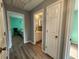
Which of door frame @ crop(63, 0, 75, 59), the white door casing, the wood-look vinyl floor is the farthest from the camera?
the wood-look vinyl floor

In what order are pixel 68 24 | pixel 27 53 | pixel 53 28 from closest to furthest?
pixel 68 24 → pixel 53 28 → pixel 27 53

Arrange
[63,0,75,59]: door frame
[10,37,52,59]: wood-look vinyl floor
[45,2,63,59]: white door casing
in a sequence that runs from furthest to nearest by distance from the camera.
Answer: [10,37,52,59]: wood-look vinyl floor < [45,2,63,59]: white door casing < [63,0,75,59]: door frame

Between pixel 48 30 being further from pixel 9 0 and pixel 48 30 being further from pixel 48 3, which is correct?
pixel 9 0

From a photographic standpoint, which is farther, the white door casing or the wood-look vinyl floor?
the wood-look vinyl floor

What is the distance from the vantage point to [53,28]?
2.45 metres

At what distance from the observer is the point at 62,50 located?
2129mm

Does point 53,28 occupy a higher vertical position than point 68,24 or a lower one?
lower

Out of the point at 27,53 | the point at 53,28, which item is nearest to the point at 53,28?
the point at 53,28

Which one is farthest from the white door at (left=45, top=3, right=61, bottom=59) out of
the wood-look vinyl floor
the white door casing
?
the wood-look vinyl floor

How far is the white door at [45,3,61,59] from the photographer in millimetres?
2259

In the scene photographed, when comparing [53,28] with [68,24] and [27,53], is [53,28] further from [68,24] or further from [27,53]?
[27,53]

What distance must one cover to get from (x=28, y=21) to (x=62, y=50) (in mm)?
3057

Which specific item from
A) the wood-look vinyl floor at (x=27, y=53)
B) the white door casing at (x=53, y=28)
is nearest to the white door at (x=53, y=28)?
the white door casing at (x=53, y=28)

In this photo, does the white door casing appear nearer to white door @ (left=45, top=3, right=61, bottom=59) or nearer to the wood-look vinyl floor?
white door @ (left=45, top=3, right=61, bottom=59)
